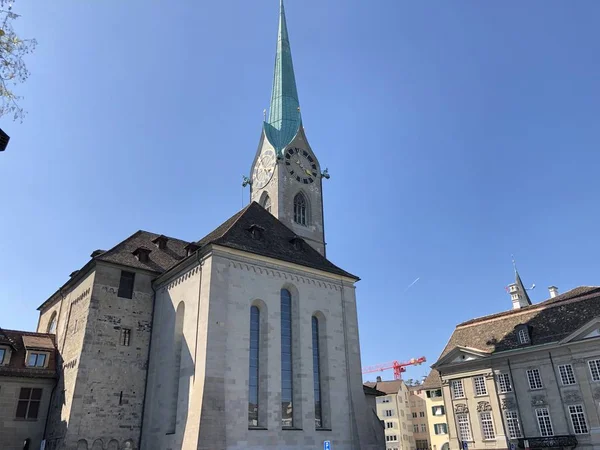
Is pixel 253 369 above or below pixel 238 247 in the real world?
below

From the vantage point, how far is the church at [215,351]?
63.4 ft

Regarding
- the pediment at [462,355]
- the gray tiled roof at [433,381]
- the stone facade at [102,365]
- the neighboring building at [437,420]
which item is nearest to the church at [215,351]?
the stone facade at [102,365]

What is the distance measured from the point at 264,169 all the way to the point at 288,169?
3.25 m

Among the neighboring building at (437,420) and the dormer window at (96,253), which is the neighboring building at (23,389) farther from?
the neighboring building at (437,420)

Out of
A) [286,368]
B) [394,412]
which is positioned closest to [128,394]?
[286,368]

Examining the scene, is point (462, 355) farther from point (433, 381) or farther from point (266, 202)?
point (266, 202)

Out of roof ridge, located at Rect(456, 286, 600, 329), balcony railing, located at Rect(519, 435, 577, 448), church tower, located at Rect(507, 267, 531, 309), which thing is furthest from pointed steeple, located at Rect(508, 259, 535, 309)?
balcony railing, located at Rect(519, 435, 577, 448)

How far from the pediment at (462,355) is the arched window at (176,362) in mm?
23483

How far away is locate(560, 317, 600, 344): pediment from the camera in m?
29.3

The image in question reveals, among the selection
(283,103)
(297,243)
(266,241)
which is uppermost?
(283,103)

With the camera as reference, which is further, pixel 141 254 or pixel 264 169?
pixel 264 169

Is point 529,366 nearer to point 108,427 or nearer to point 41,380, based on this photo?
point 108,427

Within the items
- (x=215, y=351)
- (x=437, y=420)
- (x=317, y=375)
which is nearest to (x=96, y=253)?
(x=215, y=351)

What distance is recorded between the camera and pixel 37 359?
24250 mm
